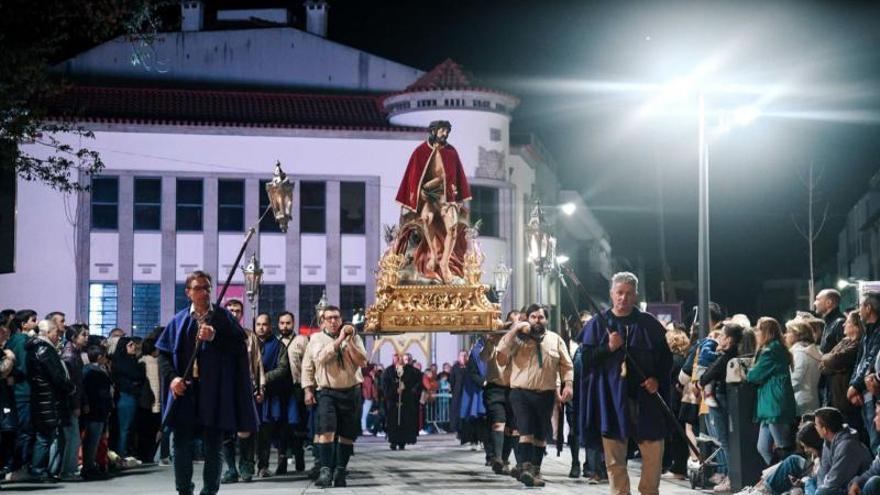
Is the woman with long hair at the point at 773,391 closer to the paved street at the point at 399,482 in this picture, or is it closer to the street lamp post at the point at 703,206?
the paved street at the point at 399,482

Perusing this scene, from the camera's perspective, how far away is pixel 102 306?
44250 millimetres

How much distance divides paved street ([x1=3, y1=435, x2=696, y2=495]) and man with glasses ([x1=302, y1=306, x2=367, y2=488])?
372 mm

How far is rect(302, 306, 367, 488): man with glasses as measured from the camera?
16.3m

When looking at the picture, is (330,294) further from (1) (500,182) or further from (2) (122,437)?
(2) (122,437)

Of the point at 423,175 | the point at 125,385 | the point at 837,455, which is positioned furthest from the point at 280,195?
the point at 837,455

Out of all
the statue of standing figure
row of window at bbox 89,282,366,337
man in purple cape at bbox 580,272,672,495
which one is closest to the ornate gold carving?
the statue of standing figure

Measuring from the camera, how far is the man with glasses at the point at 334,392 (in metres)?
16.3

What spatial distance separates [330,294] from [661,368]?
34.7 m

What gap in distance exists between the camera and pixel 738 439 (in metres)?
15.4

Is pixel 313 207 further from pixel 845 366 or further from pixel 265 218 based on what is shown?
pixel 845 366

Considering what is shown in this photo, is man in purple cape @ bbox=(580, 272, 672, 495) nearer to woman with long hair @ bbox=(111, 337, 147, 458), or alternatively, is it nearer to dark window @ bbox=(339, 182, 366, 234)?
woman with long hair @ bbox=(111, 337, 147, 458)

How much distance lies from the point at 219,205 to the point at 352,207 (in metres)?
4.44

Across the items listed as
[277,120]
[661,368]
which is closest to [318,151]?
[277,120]

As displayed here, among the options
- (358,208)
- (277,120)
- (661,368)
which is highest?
(277,120)
